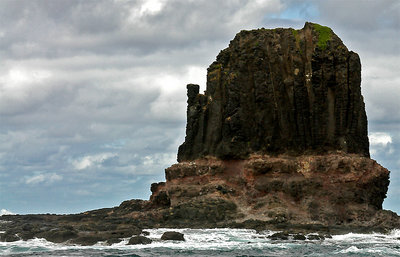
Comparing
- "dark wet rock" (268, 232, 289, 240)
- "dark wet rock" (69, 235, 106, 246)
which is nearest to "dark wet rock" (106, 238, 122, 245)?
"dark wet rock" (69, 235, 106, 246)

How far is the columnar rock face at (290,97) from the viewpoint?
2901 inches

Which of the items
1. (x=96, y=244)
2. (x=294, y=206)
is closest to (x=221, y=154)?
(x=294, y=206)

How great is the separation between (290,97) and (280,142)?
5.17 m

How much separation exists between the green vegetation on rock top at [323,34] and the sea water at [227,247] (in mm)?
22676

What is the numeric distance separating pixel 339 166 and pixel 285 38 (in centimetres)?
1633

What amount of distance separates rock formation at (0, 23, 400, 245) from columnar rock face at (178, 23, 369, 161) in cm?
11

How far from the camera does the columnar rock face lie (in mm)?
73688

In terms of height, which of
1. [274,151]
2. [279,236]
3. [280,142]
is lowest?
[279,236]

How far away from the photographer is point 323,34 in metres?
75.2

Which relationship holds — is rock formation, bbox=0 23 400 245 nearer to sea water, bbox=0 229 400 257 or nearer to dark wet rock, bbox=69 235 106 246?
sea water, bbox=0 229 400 257

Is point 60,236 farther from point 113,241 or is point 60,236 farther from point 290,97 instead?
point 290,97

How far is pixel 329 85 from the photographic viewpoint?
7406cm

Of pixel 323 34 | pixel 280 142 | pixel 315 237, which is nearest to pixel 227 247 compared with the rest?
pixel 315 237

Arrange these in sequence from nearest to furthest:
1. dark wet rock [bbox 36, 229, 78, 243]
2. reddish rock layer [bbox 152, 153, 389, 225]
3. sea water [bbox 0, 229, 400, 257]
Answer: sea water [bbox 0, 229, 400, 257], dark wet rock [bbox 36, 229, 78, 243], reddish rock layer [bbox 152, 153, 389, 225]
